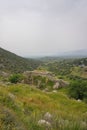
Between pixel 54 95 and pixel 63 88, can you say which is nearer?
pixel 54 95

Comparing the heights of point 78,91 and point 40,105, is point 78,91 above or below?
below

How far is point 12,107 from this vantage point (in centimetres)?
1130

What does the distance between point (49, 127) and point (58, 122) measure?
1.87 feet

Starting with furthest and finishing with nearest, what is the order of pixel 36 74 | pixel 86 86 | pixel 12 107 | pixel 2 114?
pixel 36 74
pixel 86 86
pixel 12 107
pixel 2 114

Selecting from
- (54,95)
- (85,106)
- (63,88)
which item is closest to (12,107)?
(85,106)

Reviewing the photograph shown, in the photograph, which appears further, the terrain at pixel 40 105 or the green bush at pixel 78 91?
the green bush at pixel 78 91

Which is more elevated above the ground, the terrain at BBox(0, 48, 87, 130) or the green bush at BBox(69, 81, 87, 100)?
the terrain at BBox(0, 48, 87, 130)

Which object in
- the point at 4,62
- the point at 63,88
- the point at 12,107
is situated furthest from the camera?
the point at 4,62

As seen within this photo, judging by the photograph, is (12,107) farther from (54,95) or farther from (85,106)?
(54,95)

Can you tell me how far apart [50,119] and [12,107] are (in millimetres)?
2362

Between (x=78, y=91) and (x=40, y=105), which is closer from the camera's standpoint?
(x=40, y=105)

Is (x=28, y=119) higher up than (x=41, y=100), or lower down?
higher up

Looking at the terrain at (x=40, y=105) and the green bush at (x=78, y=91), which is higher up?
the terrain at (x=40, y=105)

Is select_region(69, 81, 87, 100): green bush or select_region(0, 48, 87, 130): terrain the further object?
select_region(69, 81, 87, 100): green bush
